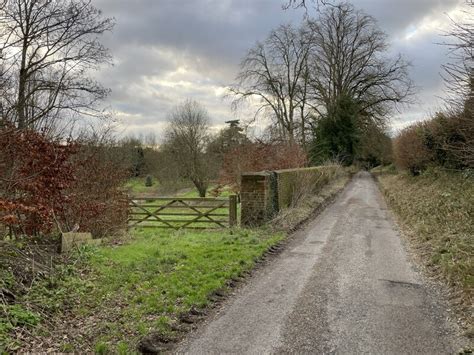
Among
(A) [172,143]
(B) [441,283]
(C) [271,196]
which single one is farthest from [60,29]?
(A) [172,143]

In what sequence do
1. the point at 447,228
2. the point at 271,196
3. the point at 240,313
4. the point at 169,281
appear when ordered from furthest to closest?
1. the point at 271,196
2. the point at 447,228
3. the point at 169,281
4. the point at 240,313

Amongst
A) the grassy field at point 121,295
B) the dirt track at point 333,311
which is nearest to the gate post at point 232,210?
the grassy field at point 121,295

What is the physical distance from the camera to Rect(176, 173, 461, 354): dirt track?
13.5 feet

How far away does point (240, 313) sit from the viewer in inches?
198

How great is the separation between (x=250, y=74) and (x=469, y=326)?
117 feet

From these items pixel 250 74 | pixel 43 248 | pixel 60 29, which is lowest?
pixel 43 248

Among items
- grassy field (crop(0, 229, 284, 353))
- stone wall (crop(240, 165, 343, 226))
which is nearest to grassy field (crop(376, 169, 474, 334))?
grassy field (crop(0, 229, 284, 353))

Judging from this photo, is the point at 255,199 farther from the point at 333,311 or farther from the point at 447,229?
the point at 333,311

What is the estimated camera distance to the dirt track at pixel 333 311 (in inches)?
163

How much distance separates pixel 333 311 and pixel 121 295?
2.89 meters

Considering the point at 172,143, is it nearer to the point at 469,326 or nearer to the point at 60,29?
the point at 60,29

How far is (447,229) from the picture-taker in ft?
29.3

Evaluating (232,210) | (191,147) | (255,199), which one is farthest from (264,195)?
(191,147)

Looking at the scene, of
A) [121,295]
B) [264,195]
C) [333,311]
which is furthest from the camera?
[264,195]
